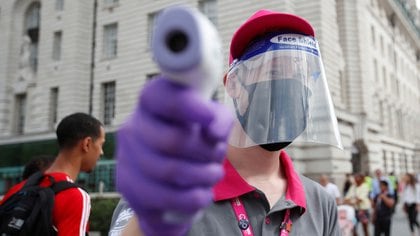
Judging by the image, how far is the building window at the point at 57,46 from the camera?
84.1 ft

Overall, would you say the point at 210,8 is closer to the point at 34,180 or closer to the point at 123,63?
the point at 123,63

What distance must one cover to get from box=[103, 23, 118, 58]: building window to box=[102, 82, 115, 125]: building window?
1.85 meters

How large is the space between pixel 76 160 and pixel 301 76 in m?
2.06

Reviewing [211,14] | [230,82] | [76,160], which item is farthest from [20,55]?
[230,82]

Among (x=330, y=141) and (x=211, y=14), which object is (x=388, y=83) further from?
(x=330, y=141)

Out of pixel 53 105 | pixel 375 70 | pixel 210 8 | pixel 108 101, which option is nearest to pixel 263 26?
pixel 210 8

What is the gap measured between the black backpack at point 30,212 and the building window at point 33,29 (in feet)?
88.1

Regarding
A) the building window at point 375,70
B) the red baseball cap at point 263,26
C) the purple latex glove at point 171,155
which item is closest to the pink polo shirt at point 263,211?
the red baseball cap at point 263,26

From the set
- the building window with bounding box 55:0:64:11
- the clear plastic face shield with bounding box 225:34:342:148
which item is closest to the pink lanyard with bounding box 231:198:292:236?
the clear plastic face shield with bounding box 225:34:342:148

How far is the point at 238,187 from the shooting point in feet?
5.30

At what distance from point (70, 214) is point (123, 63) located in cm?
2073

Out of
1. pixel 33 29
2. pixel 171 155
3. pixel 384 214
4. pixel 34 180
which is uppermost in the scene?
pixel 33 29

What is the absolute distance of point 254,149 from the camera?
176cm

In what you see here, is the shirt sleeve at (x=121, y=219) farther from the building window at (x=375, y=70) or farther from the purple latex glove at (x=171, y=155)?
the building window at (x=375, y=70)
